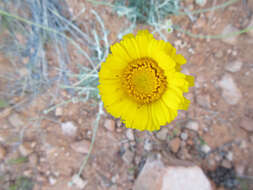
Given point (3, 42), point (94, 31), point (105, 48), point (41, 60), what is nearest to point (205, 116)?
point (105, 48)

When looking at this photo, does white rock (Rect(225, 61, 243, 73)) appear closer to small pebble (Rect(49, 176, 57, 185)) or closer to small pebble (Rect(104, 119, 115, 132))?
small pebble (Rect(104, 119, 115, 132))

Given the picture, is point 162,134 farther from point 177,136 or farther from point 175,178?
point 175,178

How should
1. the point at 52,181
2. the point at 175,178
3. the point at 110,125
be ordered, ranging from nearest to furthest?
the point at 175,178 < the point at 110,125 < the point at 52,181

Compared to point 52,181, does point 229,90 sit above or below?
above

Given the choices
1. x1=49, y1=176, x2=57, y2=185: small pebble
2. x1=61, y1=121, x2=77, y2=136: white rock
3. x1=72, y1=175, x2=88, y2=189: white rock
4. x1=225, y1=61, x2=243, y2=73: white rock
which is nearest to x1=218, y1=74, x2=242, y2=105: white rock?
x1=225, y1=61, x2=243, y2=73: white rock

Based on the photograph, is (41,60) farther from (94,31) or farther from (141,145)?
(141,145)

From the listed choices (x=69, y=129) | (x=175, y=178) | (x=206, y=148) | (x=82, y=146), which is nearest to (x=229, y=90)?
(x=206, y=148)
